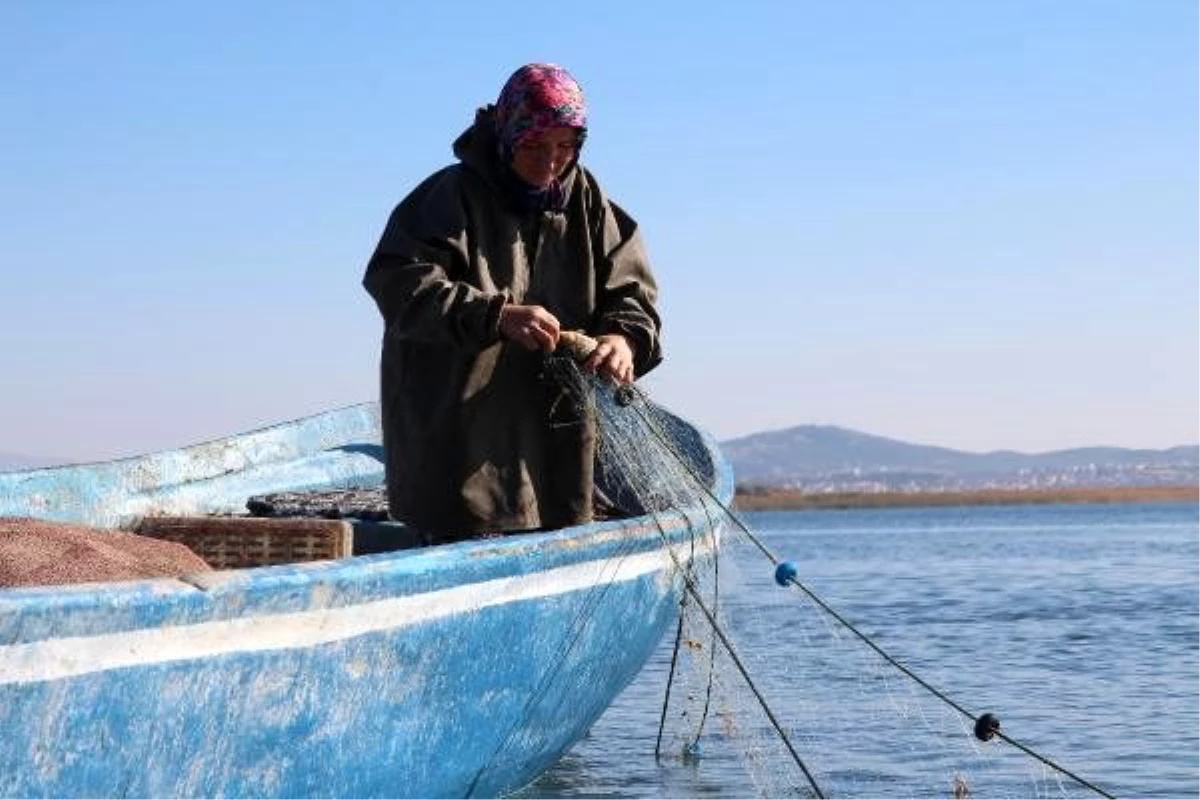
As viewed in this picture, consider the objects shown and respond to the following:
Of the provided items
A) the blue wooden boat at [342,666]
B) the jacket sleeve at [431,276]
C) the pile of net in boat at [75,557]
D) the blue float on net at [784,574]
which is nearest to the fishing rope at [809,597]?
the blue float on net at [784,574]

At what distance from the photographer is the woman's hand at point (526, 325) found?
5.05 m

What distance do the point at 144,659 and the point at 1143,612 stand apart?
13667mm

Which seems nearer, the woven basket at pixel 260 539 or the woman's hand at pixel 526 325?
the woman's hand at pixel 526 325

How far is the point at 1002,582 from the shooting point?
22297 mm

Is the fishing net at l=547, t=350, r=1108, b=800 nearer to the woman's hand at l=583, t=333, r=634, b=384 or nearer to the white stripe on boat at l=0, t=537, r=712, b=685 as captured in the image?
the woman's hand at l=583, t=333, r=634, b=384

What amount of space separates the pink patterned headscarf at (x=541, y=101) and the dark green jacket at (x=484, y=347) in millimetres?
254

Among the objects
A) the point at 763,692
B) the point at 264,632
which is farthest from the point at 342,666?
the point at 763,692

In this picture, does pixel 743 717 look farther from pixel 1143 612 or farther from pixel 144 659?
pixel 1143 612

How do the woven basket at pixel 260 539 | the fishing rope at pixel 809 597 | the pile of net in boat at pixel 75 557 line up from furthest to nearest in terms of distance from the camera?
the woven basket at pixel 260 539 < the fishing rope at pixel 809 597 < the pile of net in boat at pixel 75 557

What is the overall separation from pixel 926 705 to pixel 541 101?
5619 mm

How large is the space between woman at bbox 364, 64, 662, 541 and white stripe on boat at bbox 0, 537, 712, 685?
35 centimetres

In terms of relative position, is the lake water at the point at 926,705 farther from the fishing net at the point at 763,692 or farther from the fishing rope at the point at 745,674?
the fishing rope at the point at 745,674

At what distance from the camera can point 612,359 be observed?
5.30 metres

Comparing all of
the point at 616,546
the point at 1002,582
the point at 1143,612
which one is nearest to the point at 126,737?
the point at 616,546
